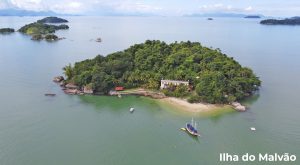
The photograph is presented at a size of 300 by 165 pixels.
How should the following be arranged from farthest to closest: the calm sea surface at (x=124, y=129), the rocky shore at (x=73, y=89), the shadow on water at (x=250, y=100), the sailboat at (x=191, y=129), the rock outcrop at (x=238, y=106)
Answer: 1. the rocky shore at (x=73, y=89)
2. the shadow on water at (x=250, y=100)
3. the rock outcrop at (x=238, y=106)
4. the sailboat at (x=191, y=129)
5. the calm sea surface at (x=124, y=129)

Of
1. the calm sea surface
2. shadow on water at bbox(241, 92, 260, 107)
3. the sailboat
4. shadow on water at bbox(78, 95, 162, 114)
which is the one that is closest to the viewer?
the calm sea surface

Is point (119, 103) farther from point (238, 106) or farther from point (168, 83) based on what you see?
point (238, 106)

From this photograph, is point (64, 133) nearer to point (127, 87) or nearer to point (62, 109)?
point (62, 109)

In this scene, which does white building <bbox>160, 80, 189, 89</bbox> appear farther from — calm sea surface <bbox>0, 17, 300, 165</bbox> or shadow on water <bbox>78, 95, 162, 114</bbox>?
calm sea surface <bbox>0, 17, 300, 165</bbox>

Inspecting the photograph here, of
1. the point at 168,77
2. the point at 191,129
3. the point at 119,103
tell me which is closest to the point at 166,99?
the point at 168,77

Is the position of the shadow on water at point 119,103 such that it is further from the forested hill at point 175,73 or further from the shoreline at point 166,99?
the forested hill at point 175,73

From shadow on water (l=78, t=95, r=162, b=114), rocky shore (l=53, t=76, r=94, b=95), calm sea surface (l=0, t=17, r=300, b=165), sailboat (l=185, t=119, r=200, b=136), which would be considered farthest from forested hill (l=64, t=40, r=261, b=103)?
sailboat (l=185, t=119, r=200, b=136)

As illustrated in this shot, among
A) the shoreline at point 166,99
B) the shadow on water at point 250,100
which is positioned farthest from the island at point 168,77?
the shadow on water at point 250,100
